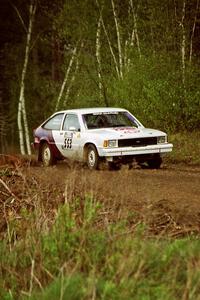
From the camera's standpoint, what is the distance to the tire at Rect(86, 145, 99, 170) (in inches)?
714

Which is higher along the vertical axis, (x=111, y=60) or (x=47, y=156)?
(x=111, y=60)

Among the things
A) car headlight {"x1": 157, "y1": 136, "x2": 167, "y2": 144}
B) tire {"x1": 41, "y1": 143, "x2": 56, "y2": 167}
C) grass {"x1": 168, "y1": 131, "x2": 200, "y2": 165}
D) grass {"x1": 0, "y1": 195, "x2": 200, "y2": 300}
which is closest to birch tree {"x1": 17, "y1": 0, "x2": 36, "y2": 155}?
grass {"x1": 168, "y1": 131, "x2": 200, "y2": 165}

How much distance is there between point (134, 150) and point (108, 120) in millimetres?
1512

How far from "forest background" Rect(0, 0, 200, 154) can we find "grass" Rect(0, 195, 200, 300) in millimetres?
15788

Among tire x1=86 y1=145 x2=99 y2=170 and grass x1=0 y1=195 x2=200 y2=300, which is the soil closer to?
grass x1=0 y1=195 x2=200 y2=300

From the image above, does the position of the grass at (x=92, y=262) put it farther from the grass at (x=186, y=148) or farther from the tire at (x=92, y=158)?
the grass at (x=186, y=148)

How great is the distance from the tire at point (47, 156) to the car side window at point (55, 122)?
461 millimetres

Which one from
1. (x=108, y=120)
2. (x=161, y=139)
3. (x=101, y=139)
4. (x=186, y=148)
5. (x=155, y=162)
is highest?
(x=108, y=120)

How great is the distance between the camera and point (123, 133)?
18219 mm

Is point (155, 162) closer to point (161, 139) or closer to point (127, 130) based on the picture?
point (161, 139)

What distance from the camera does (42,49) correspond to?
4897cm

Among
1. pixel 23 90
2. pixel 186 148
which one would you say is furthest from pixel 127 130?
pixel 23 90

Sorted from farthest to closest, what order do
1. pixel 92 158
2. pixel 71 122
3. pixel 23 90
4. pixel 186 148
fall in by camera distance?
pixel 23 90 < pixel 186 148 < pixel 71 122 < pixel 92 158

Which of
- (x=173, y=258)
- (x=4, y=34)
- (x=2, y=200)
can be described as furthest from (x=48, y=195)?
(x=4, y=34)
